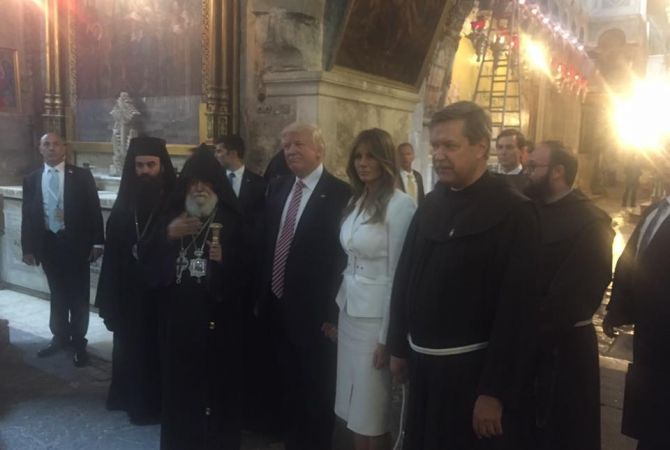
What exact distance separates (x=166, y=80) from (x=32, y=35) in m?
2.59

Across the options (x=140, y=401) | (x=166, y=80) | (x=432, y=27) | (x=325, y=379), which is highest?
(x=432, y=27)

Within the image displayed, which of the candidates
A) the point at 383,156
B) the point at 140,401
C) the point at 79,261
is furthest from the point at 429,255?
the point at 79,261

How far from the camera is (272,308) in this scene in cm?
342

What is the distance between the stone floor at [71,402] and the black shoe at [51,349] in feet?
0.25

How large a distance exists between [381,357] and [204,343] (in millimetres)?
1035

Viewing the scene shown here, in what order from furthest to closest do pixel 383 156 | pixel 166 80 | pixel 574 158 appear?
pixel 166 80 → pixel 574 158 → pixel 383 156

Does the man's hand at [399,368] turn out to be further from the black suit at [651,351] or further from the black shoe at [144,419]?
the black shoe at [144,419]

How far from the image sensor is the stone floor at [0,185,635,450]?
367 cm

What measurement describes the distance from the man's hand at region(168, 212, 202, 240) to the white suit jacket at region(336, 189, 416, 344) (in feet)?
2.90

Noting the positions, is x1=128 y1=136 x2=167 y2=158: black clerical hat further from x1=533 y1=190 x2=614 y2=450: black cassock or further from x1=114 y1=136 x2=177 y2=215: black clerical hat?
x1=533 y1=190 x2=614 y2=450: black cassock

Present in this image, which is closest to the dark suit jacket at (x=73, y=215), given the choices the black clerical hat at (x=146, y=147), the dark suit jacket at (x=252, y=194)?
the dark suit jacket at (x=252, y=194)

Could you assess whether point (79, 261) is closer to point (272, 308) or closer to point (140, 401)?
point (140, 401)

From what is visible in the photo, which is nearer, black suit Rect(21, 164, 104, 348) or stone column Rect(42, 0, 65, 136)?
black suit Rect(21, 164, 104, 348)

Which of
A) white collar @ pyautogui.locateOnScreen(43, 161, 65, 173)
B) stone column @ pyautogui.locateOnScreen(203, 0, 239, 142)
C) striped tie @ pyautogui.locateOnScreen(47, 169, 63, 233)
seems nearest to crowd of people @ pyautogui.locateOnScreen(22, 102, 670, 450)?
striped tie @ pyautogui.locateOnScreen(47, 169, 63, 233)
